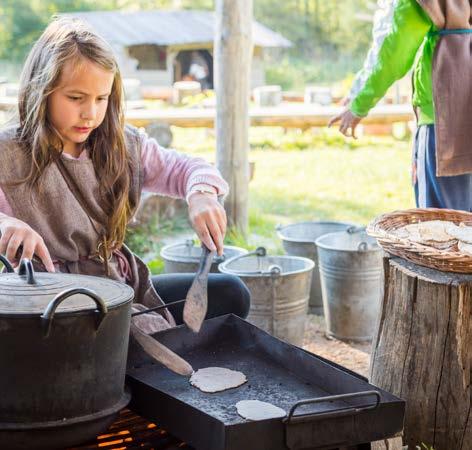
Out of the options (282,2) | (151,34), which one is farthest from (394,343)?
(282,2)

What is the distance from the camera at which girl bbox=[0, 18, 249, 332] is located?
2.70m

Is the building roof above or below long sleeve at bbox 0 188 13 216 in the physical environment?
above

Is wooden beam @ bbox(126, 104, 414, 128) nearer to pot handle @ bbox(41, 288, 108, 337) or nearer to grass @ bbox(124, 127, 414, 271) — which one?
grass @ bbox(124, 127, 414, 271)

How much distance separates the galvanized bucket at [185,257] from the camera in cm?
462

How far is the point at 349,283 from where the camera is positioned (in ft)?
16.1

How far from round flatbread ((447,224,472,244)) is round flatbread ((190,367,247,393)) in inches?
37.2

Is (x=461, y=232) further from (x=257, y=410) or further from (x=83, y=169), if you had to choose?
(x=83, y=169)

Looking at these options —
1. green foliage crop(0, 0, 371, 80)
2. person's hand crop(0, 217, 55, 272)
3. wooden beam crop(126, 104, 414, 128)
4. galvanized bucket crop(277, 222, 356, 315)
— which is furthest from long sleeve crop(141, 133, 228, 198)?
green foliage crop(0, 0, 371, 80)

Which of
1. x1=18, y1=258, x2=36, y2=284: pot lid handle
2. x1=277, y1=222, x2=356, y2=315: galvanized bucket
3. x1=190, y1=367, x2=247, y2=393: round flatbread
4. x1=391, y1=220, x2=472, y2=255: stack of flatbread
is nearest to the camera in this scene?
x1=18, y1=258, x2=36, y2=284: pot lid handle

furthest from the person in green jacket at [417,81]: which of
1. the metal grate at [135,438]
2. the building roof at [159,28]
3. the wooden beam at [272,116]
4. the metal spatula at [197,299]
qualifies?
the building roof at [159,28]

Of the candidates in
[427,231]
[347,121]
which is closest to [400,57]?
[347,121]

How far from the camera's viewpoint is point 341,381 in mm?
2570

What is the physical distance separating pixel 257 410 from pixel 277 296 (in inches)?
80.8

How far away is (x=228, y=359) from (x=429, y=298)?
71cm
